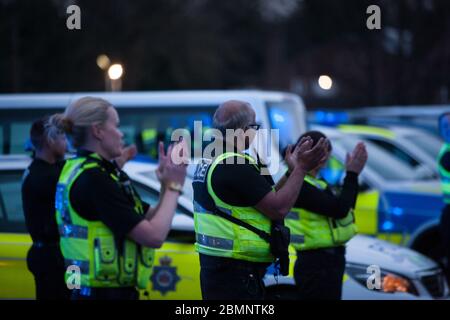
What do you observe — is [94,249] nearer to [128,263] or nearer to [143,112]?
[128,263]

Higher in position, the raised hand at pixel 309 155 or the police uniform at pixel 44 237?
the raised hand at pixel 309 155

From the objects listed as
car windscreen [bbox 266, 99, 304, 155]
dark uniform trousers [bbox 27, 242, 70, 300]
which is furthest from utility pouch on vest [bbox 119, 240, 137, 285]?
car windscreen [bbox 266, 99, 304, 155]

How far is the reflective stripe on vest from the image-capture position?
407cm

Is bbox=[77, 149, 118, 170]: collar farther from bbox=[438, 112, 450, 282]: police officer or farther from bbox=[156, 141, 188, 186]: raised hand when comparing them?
bbox=[438, 112, 450, 282]: police officer

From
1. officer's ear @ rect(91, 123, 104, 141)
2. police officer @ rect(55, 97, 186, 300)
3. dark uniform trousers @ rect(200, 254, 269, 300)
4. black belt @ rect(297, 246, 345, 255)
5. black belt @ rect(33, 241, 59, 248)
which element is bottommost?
black belt @ rect(297, 246, 345, 255)

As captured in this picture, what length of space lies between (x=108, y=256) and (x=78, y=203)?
27cm

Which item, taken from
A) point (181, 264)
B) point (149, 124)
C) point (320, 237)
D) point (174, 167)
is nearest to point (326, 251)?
point (320, 237)

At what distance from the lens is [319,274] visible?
5.32 m

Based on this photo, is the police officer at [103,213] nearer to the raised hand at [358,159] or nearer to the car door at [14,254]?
the raised hand at [358,159]

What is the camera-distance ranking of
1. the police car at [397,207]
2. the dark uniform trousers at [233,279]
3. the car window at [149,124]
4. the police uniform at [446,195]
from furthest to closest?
the car window at [149,124]
the police car at [397,207]
the police uniform at [446,195]
the dark uniform trousers at [233,279]

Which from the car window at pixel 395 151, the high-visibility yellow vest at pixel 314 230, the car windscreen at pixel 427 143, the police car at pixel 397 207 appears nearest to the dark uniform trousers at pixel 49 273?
the high-visibility yellow vest at pixel 314 230

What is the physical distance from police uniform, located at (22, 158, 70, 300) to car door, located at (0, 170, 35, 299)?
107 centimetres

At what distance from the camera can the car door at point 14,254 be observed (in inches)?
230

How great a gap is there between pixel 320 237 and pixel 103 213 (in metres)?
2.08
